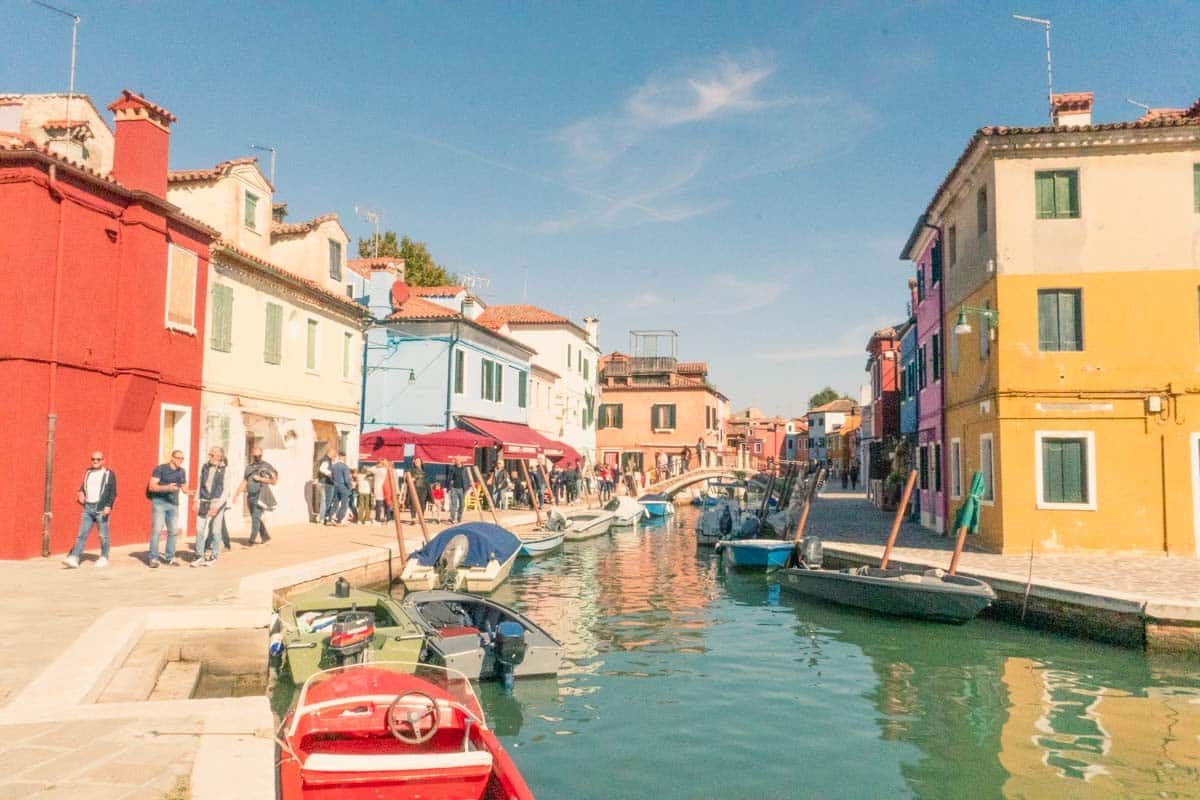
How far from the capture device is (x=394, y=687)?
6238 mm

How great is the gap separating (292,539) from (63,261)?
23.7 ft

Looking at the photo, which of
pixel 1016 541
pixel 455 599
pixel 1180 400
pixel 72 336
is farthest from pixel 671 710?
pixel 1180 400

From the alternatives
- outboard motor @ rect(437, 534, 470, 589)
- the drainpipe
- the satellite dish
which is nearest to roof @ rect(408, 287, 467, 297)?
the satellite dish

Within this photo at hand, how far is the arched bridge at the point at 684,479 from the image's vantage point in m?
48.8

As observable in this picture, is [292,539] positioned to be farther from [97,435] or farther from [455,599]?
[455,599]

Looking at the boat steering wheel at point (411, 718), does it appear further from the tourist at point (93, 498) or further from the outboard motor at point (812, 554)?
the outboard motor at point (812, 554)

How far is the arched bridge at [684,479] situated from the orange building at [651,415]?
3.85 metres

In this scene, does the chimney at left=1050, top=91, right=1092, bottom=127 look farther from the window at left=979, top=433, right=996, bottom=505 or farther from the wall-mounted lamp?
the window at left=979, top=433, right=996, bottom=505

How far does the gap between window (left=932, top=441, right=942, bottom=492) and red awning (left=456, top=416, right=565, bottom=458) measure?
45.9 feet

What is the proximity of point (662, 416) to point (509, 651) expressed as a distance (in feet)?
155

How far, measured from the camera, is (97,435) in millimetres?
14820

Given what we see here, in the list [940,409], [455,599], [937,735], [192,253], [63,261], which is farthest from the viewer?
[940,409]

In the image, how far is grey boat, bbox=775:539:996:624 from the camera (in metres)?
13.1

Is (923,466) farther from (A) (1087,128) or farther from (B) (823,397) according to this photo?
(B) (823,397)
